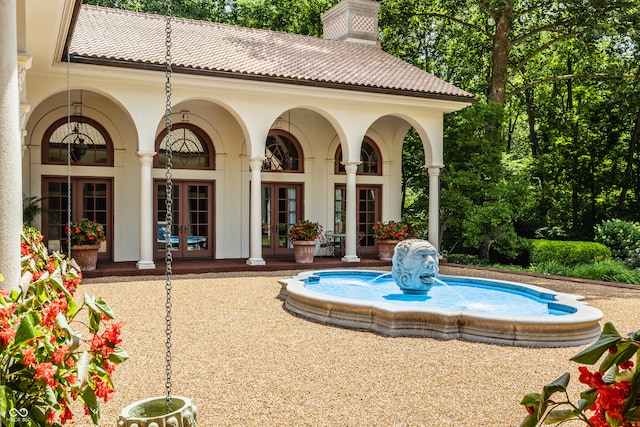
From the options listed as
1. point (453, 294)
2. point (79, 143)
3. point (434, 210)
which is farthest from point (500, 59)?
point (79, 143)

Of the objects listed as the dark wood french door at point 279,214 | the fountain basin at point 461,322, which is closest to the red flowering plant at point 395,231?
the dark wood french door at point 279,214

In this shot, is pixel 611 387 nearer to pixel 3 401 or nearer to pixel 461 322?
pixel 3 401

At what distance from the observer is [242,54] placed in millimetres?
15844

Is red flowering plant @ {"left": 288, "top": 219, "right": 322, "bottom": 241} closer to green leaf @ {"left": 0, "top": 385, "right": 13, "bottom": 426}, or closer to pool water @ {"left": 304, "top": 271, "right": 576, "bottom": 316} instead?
pool water @ {"left": 304, "top": 271, "right": 576, "bottom": 316}

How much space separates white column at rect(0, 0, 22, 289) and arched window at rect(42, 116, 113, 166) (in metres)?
12.0

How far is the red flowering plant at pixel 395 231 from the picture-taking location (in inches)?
653

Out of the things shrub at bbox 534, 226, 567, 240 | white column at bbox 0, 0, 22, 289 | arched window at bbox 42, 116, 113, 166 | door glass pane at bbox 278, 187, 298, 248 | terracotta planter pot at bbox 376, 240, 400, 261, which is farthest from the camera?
shrub at bbox 534, 226, 567, 240

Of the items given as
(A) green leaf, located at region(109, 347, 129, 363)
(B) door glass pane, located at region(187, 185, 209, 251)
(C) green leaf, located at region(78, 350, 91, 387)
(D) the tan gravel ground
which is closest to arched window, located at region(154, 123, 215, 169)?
(B) door glass pane, located at region(187, 185, 209, 251)

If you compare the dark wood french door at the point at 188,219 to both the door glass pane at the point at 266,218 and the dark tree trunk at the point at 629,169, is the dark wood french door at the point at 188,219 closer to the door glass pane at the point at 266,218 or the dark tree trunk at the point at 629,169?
the door glass pane at the point at 266,218

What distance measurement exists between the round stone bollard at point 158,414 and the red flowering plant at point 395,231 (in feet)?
43.8

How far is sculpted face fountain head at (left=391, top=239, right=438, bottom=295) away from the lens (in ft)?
29.0

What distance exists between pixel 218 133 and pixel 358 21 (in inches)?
307

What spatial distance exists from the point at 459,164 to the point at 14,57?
1593cm

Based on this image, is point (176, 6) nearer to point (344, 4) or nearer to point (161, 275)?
point (344, 4)
